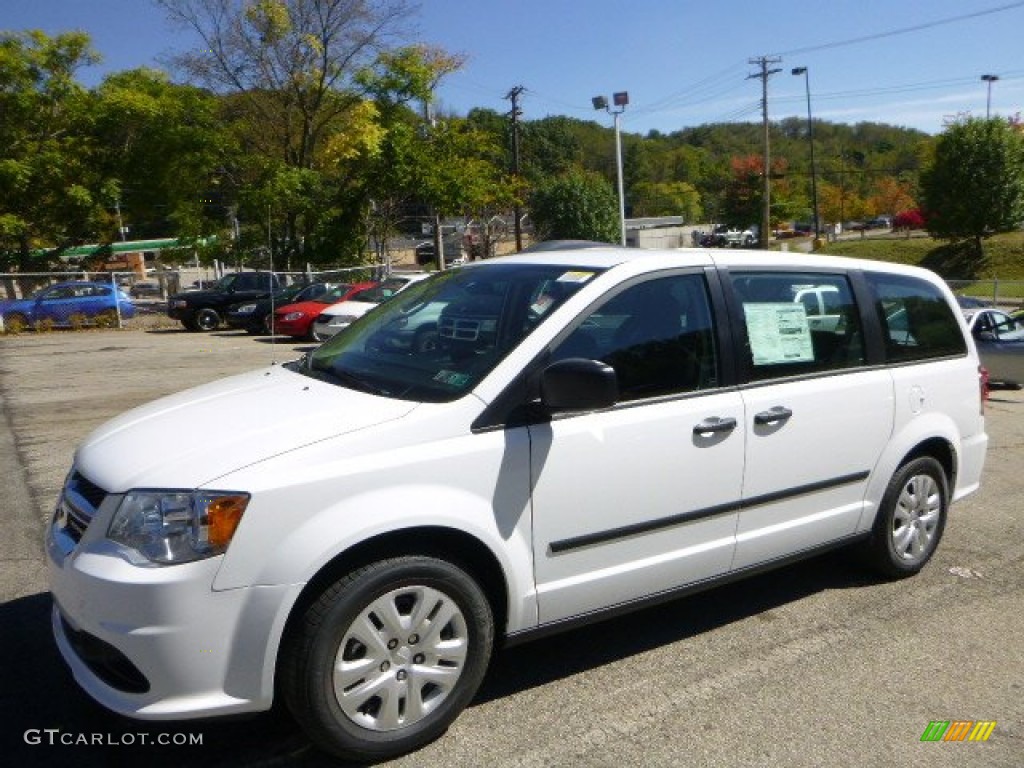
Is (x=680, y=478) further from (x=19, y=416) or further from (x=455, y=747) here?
(x=19, y=416)

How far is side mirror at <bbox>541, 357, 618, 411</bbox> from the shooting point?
10.1ft

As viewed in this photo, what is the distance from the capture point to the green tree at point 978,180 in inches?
1679

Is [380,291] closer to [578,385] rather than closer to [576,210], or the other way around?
[578,385]

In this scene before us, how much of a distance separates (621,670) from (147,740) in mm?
1854

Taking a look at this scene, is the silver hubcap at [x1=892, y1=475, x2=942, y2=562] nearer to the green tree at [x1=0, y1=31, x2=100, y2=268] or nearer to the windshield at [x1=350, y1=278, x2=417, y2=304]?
the windshield at [x1=350, y1=278, x2=417, y2=304]

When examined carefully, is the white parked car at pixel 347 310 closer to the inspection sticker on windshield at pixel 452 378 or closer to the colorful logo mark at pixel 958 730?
the inspection sticker on windshield at pixel 452 378

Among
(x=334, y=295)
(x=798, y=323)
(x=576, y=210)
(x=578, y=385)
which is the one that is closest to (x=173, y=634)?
(x=578, y=385)

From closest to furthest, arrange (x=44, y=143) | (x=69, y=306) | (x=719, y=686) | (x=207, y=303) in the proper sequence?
1. (x=719, y=686)
2. (x=69, y=306)
3. (x=207, y=303)
4. (x=44, y=143)

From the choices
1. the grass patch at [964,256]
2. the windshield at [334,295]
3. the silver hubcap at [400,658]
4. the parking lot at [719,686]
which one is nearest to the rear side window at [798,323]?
the parking lot at [719,686]

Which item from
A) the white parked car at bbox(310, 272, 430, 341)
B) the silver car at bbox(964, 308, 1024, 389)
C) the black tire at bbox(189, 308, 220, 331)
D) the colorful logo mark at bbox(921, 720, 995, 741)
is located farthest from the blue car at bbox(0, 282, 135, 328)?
the colorful logo mark at bbox(921, 720, 995, 741)

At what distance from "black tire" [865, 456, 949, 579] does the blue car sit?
74.4 ft

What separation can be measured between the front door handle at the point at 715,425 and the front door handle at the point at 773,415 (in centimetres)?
15

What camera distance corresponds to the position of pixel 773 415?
381 cm

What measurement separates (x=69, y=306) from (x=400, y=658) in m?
23.2
